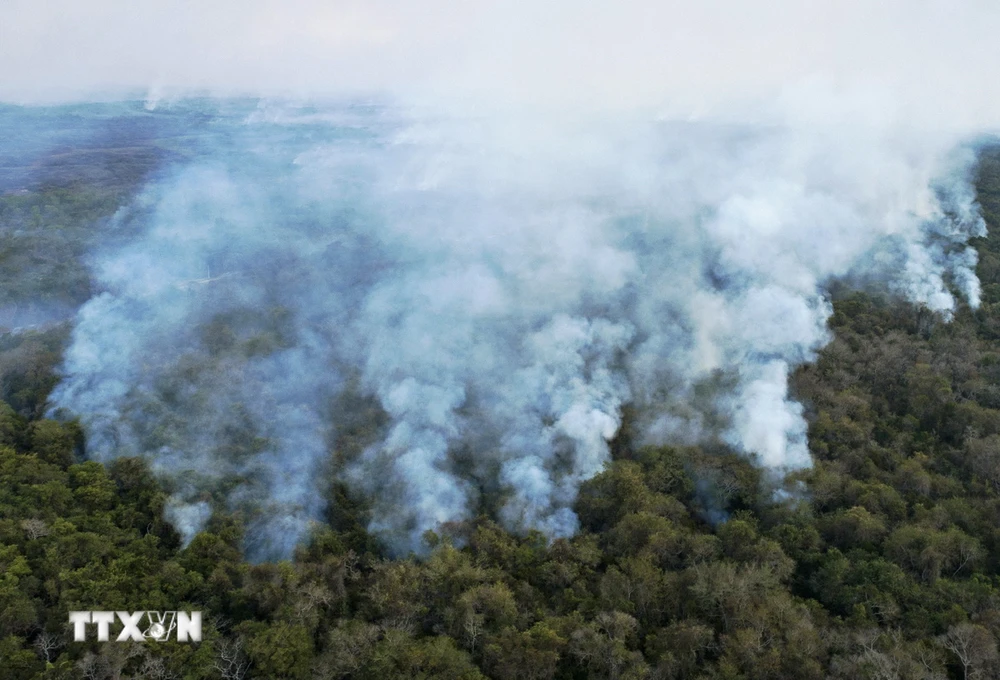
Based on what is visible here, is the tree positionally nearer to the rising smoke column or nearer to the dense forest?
the dense forest

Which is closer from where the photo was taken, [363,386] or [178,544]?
[178,544]

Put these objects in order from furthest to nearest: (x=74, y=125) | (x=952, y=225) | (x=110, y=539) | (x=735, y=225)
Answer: (x=74, y=125), (x=952, y=225), (x=735, y=225), (x=110, y=539)

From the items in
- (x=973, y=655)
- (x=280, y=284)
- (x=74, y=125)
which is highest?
(x=74, y=125)

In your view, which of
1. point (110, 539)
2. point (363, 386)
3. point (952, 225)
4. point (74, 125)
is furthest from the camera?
point (74, 125)

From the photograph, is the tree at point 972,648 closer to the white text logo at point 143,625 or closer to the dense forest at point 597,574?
the dense forest at point 597,574

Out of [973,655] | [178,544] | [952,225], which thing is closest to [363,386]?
[178,544]

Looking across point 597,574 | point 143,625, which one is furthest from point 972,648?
point 143,625

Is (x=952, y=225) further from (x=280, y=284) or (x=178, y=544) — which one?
(x=178, y=544)

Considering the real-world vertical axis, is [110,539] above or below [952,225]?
below
